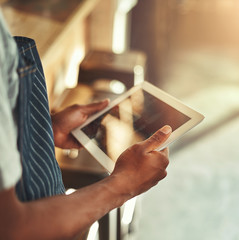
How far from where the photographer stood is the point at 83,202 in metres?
0.78

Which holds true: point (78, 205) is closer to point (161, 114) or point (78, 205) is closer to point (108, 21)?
point (161, 114)

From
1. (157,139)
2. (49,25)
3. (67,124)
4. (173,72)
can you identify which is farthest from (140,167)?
(173,72)

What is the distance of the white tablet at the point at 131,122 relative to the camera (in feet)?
3.42

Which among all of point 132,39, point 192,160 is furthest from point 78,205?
point 132,39

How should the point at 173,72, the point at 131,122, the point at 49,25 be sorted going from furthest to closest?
1. the point at 173,72
2. the point at 49,25
3. the point at 131,122

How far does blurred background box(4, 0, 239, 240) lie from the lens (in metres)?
1.94

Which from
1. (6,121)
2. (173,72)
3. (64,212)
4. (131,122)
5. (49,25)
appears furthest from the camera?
(173,72)

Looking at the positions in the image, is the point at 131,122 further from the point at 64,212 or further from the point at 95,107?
the point at 64,212

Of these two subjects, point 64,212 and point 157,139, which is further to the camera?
point 157,139

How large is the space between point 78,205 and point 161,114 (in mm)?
A: 451

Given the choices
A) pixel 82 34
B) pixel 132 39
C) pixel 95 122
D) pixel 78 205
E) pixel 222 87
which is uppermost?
pixel 78 205

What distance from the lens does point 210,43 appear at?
15.1ft

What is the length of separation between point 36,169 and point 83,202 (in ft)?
0.41

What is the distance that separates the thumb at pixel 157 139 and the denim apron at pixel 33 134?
246 millimetres
